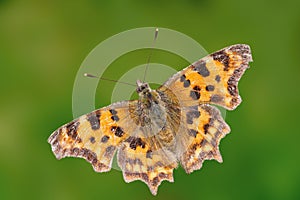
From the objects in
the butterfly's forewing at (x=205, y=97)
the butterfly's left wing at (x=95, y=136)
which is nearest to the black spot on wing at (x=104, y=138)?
the butterfly's left wing at (x=95, y=136)

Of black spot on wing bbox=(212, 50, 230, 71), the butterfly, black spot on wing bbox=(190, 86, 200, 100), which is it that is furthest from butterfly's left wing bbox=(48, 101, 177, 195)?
black spot on wing bbox=(212, 50, 230, 71)

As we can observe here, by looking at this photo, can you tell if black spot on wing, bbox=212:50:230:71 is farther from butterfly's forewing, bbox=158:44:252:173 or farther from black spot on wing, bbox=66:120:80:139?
black spot on wing, bbox=66:120:80:139

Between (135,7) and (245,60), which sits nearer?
(245,60)

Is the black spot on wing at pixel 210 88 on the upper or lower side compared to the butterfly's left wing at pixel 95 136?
upper

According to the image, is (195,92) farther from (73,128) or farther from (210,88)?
(73,128)

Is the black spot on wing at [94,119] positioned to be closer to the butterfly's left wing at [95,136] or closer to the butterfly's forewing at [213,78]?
the butterfly's left wing at [95,136]
